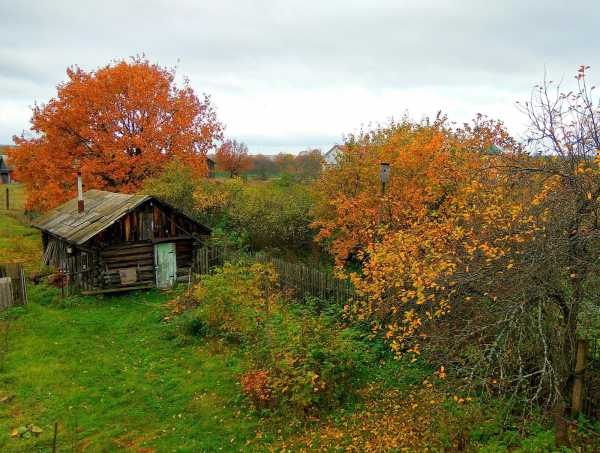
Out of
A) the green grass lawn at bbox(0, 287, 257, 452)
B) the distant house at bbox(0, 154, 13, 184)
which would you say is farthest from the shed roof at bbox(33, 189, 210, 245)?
the distant house at bbox(0, 154, 13, 184)

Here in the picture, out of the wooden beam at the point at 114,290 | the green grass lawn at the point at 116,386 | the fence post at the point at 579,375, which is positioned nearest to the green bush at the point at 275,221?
the wooden beam at the point at 114,290

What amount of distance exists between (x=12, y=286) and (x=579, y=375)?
16.5 m

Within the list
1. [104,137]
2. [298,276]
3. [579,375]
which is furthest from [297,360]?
[104,137]

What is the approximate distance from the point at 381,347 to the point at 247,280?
4.84m

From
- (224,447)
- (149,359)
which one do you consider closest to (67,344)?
(149,359)

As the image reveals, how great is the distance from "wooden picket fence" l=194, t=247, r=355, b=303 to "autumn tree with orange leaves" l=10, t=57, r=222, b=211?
880 centimetres

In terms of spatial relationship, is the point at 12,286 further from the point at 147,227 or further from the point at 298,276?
the point at 298,276

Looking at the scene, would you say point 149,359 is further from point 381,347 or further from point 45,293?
point 45,293

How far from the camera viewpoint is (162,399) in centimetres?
970

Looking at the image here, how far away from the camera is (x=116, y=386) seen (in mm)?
10273

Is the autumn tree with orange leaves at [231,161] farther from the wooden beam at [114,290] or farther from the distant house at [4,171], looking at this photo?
the wooden beam at [114,290]

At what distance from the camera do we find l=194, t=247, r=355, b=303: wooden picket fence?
44.7 ft

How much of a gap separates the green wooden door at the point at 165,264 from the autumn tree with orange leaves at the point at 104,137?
8342mm

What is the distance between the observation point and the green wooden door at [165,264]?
1841 cm
